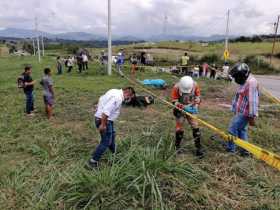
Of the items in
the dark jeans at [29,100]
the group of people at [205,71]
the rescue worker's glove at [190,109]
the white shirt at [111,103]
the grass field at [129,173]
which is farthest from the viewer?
the group of people at [205,71]

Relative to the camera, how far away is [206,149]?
6984 millimetres

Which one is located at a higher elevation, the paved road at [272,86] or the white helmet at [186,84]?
the white helmet at [186,84]

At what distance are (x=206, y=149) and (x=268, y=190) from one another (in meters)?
1.86

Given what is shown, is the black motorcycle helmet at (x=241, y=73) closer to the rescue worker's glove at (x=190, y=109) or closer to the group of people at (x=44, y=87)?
the rescue worker's glove at (x=190, y=109)

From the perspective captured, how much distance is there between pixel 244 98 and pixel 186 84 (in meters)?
1.00

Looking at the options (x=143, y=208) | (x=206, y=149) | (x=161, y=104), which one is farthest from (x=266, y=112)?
(x=143, y=208)

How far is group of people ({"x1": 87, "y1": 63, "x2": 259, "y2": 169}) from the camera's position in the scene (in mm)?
5746

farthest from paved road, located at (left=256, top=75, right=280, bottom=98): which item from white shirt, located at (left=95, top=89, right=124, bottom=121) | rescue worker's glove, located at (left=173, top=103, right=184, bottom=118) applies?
white shirt, located at (left=95, top=89, right=124, bottom=121)

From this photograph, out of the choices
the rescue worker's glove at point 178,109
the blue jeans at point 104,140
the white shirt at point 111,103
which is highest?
the white shirt at point 111,103

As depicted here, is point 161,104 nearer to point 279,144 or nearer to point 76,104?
point 76,104

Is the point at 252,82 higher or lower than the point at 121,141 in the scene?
higher

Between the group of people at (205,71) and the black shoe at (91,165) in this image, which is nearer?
the black shoe at (91,165)

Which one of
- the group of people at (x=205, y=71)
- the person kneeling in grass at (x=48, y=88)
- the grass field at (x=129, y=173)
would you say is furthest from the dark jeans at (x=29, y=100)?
the group of people at (x=205, y=71)

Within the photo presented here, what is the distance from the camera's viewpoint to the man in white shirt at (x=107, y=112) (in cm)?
569
